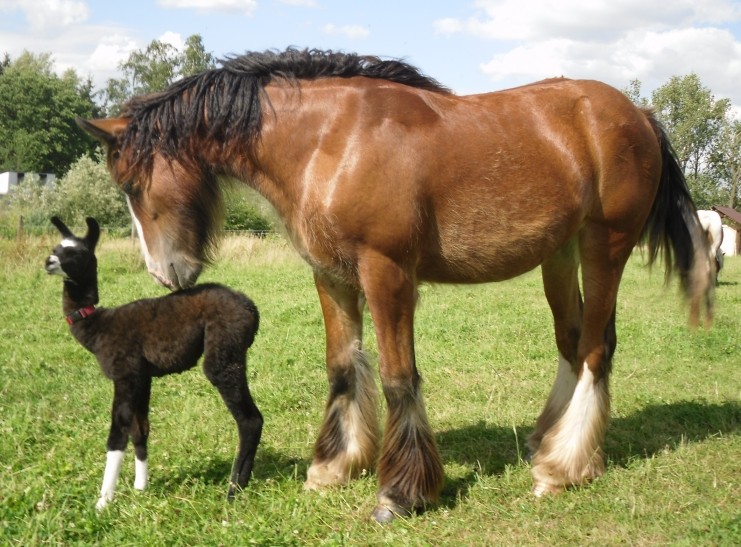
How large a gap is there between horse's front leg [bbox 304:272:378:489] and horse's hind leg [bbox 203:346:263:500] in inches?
20.2

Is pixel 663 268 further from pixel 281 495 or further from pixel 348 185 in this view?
pixel 281 495

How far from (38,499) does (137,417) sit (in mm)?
622

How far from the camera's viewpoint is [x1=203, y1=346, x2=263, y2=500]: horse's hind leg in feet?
12.5

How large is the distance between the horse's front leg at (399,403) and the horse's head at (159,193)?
971mm

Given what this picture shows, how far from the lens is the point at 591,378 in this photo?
4551 millimetres

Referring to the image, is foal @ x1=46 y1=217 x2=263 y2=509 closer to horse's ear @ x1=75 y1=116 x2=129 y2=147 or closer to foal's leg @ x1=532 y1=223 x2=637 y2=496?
horse's ear @ x1=75 y1=116 x2=129 y2=147

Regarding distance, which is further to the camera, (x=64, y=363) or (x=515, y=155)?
(x=64, y=363)

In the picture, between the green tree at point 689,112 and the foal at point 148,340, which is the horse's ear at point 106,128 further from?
the green tree at point 689,112

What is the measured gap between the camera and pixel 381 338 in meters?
3.83

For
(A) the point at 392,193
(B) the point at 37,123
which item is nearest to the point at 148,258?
(A) the point at 392,193

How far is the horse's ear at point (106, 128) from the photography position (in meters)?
3.71

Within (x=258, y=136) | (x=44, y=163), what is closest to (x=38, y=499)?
(x=258, y=136)

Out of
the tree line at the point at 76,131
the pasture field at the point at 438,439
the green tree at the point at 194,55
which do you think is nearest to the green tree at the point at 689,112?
the tree line at the point at 76,131

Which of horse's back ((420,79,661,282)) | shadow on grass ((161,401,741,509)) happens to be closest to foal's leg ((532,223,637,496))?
horse's back ((420,79,661,282))
